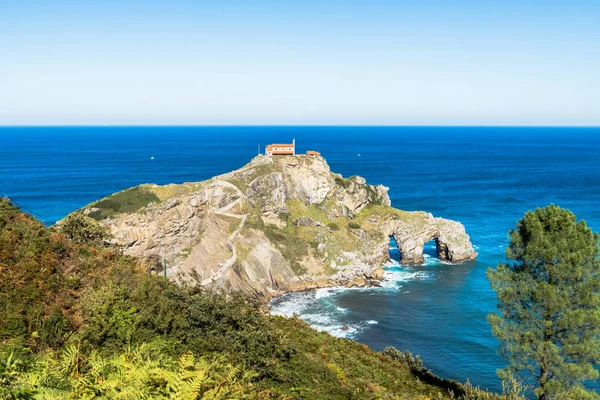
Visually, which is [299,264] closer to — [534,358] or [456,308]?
[456,308]

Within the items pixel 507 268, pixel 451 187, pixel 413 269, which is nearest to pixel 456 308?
pixel 413 269

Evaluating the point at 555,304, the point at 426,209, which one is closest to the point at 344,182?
the point at 426,209

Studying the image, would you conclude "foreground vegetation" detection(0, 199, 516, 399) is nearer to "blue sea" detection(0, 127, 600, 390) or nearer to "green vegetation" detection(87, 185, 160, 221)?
"blue sea" detection(0, 127, 600, 390)

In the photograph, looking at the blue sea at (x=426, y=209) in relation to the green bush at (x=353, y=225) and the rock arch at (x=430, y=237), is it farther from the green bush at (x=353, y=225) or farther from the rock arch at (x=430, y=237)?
the green bush at (x=353, y=225)

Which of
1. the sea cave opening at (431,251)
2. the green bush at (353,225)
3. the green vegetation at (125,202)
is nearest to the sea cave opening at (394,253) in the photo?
the sea cave opening at (431,251)

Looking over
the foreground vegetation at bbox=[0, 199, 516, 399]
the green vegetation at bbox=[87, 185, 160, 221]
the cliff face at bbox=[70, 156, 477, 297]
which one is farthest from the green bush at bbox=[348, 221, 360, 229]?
the foreground vegetation at bbox=[0, 199, 516, 399]
